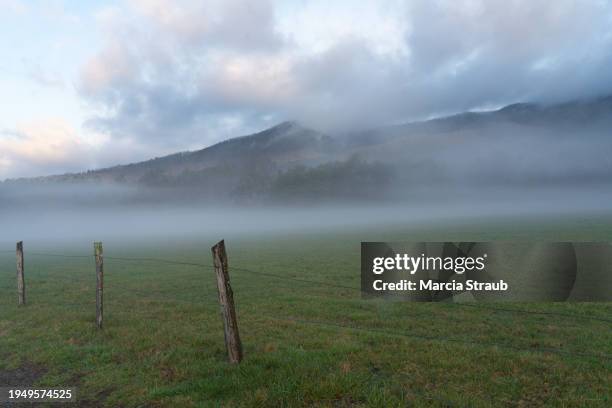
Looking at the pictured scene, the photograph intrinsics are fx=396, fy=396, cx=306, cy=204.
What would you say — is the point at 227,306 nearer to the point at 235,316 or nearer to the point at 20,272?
the point at 235,316

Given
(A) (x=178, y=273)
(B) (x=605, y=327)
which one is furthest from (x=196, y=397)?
(A) (x=178, y=273)

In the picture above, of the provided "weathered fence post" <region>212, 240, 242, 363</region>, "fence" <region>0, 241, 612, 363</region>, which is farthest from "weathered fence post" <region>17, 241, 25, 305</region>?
"weathered fence post" <region>212, 240, 242, 363</region>

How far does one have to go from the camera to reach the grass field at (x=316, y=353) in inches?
328

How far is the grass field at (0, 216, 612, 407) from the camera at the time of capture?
27.3 ft

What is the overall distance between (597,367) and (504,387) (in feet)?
11.7

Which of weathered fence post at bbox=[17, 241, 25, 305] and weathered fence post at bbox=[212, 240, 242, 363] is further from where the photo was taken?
weathered fence post at bbox=[17, 241, 25, 305]

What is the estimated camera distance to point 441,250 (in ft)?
43.4

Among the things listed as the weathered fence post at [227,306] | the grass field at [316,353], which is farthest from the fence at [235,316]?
the grass field at [316,353]

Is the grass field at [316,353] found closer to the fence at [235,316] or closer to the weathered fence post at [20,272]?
the fence at [235,316]

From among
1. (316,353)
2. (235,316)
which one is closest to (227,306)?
(235,316)

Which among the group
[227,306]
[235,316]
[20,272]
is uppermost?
[227,306]

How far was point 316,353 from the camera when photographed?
34.3ft

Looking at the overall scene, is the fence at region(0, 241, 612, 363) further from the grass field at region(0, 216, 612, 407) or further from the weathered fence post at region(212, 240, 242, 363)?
the grass field at region(0, 216, 612, 407)

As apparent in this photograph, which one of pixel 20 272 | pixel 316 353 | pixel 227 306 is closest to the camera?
pixel 227 306
